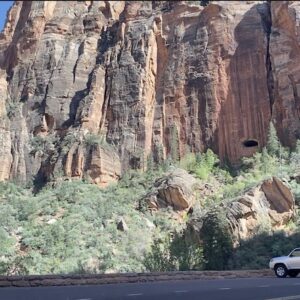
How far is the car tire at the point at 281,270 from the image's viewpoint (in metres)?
20.3

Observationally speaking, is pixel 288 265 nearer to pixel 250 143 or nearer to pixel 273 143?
pixel 273 143

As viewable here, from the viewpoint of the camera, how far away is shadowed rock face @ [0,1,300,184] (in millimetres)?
51688

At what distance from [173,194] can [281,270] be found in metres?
22.3

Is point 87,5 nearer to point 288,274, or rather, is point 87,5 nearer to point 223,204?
point 223,204

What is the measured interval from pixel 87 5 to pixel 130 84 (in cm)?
1903

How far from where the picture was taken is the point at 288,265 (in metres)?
20.2

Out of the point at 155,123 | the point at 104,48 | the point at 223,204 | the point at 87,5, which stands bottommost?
the point at 223,204

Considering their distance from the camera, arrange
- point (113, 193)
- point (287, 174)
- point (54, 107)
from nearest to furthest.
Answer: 1. point (287, 174)
2. point (113, 193)
3. point (54, 107)

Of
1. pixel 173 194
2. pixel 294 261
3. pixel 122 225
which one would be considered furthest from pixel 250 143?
pixel 294 261

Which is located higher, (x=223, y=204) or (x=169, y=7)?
(x=169, y=7)

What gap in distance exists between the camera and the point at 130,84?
2224 inches

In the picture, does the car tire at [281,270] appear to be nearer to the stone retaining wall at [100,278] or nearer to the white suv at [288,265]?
the white suv at [288,265]

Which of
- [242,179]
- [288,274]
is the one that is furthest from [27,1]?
[288,274]

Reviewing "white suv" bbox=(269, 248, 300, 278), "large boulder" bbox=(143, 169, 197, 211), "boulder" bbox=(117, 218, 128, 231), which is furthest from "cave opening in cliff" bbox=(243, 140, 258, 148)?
"white suv" bbox=(269, 248, 300, 278)
